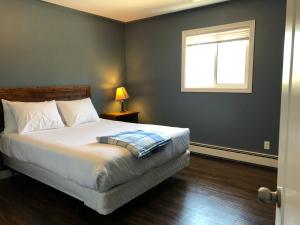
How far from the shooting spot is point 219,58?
3.62 meters

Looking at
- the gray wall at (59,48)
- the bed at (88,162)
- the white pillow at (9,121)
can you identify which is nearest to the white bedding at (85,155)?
the bed at (88,162)

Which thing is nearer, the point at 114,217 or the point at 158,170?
the point at 114,217

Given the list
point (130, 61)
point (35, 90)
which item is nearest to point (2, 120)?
point (35, 90)

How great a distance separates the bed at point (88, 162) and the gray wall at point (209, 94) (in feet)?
3.47

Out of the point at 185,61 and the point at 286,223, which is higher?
the point at 185,61

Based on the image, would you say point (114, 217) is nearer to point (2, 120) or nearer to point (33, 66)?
point (2, 120)

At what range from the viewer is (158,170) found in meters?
2.44

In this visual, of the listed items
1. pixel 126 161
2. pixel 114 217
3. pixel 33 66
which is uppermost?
pixel 33 66

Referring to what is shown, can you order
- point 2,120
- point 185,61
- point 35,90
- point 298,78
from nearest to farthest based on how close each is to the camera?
point 298,78 < point 2,120 < point 35,90 < point 185,61

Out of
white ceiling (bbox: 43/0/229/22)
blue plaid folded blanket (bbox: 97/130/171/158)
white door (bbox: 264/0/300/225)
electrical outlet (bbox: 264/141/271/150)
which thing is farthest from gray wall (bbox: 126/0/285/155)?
white door (bbox: 264/0/300/225)

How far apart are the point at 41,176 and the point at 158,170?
1236 mm

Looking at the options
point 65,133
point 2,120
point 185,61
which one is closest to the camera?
point 65,133

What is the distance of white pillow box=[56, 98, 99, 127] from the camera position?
3.22m

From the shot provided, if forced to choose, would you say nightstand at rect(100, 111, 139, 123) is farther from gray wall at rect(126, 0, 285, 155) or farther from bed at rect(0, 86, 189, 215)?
bed at rect(0, 86, 189, 215)
